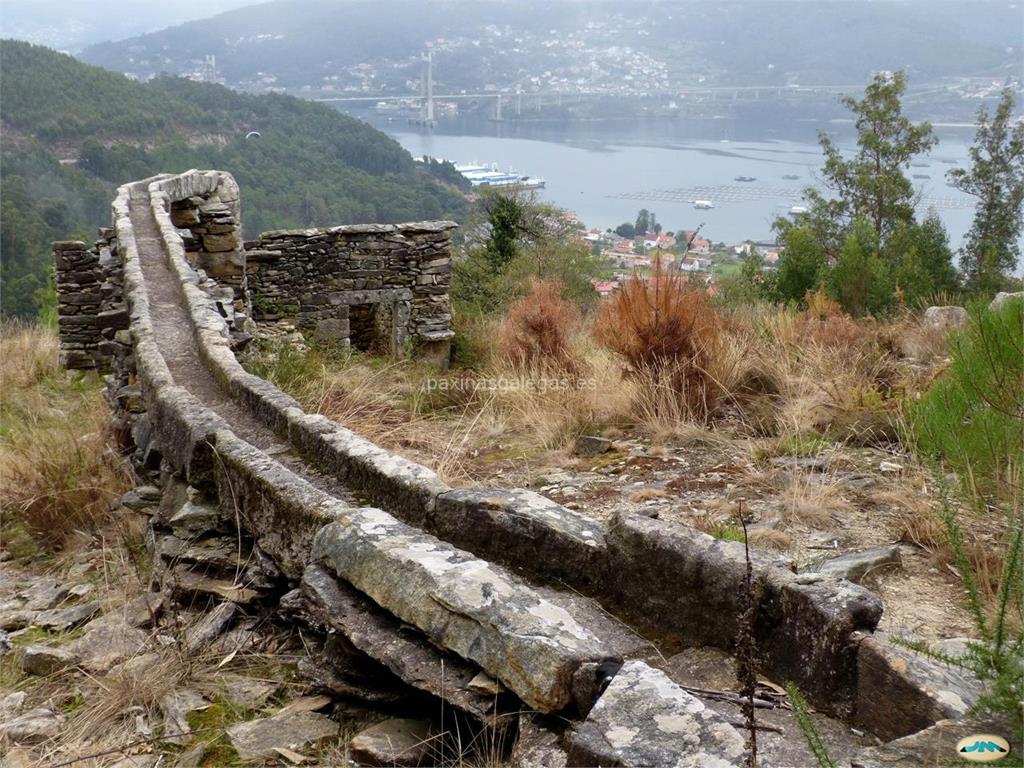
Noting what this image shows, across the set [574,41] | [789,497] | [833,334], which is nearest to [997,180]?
[833,334]

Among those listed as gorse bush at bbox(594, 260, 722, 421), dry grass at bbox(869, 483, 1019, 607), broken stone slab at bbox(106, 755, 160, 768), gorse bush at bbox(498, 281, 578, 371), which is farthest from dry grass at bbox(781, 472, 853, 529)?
gorse bush at bbox(498, 281, 578, 371)

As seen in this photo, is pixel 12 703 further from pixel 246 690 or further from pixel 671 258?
pixel 671 258

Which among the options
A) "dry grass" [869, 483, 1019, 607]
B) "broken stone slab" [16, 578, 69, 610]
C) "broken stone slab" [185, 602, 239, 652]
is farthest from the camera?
"broken stone slab" [16, 578, 69, 610]

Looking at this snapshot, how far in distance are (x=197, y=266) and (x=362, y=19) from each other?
331 ft

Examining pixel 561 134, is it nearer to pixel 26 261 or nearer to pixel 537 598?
pixel 26 261

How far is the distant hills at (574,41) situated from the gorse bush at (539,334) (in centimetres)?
4953

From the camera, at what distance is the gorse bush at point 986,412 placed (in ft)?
12.2

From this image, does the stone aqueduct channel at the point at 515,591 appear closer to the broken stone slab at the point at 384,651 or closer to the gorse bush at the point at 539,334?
the broken stone slab at the point at 384,651

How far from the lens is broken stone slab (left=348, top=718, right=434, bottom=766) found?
2.35 meters

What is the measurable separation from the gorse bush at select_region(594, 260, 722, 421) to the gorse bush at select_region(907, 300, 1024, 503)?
1863 mm

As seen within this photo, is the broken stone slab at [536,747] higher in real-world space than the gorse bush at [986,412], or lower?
lower

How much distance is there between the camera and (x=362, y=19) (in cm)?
10212

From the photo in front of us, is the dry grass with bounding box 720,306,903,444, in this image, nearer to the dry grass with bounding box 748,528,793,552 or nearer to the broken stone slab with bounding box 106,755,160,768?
the dry grass with bounding box 748,528,793,552

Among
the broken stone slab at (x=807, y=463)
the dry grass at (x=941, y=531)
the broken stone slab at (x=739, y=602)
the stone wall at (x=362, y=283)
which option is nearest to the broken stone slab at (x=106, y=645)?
the broken stone slab at (x=739, y=602)
